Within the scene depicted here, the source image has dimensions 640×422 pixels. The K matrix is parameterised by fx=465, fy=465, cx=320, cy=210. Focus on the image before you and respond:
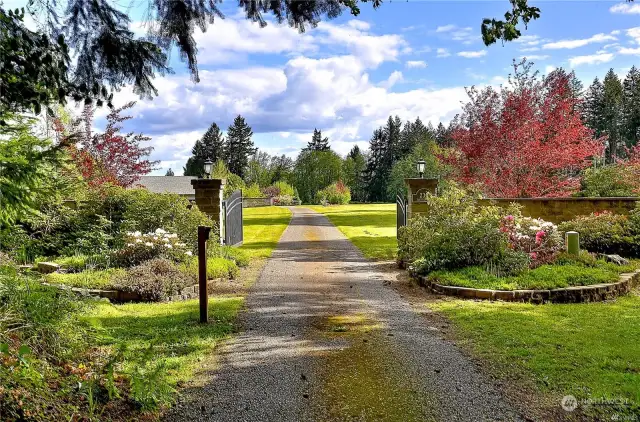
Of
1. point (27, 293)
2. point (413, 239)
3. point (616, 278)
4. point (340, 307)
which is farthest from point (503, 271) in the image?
point (27, 293)

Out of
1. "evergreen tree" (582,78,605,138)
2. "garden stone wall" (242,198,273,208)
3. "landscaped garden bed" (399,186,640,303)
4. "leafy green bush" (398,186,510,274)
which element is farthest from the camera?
"evergreen tree" (582,78,605,138)

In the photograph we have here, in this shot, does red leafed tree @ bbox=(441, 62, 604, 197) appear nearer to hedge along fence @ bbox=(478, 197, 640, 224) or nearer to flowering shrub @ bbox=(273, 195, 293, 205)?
hedge along fence @ bbox=(478, 197, 640, 224)

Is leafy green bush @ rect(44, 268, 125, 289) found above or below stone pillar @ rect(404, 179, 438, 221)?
below

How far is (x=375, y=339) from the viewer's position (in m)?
4.73

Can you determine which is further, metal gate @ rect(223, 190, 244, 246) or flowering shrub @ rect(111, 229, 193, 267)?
metal gate @ rect(223, 190, 244, 246)

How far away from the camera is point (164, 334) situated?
16.1 ft

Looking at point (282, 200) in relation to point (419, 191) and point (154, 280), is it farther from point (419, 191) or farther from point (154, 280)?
point (154, 280)

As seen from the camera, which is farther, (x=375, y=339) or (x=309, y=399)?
(x=375, y=339)

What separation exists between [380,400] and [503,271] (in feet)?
15.8

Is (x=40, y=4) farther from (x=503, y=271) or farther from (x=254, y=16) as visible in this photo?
(x=503, y=271)

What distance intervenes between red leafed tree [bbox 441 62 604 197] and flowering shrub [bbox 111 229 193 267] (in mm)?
9440

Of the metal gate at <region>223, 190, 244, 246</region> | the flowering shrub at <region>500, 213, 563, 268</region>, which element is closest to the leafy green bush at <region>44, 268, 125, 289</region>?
the metal gate at <region>223, 190, 244, 246</region>

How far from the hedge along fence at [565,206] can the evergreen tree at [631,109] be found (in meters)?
39.9

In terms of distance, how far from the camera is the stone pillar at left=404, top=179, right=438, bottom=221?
11148 millimetres
